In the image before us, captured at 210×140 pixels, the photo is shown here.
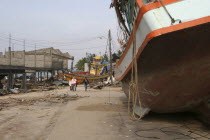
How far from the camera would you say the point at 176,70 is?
151 inches

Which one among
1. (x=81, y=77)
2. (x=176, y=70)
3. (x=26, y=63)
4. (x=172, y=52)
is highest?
(x=26, y=63)

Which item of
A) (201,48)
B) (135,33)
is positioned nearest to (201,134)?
(201,48)

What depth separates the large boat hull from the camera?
3.34 metres

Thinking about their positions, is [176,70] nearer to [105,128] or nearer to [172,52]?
[172,52]

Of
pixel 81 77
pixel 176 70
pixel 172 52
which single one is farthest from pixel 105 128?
pixel 81 77

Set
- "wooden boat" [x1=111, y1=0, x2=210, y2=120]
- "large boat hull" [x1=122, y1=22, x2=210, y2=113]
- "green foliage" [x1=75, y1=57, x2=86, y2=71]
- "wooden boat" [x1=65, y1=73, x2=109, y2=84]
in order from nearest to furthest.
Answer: "wooden boat" [x1=111, y1=0, x2=210, y2=120] < "large boat hull" [x1=122, y1=22, x2=210, y2=113] < "wooden boat" [x1=65, y1=73, x2=109, y2=84] < "green foliage" [x1=75, y1=57, x2=86, y2=71]

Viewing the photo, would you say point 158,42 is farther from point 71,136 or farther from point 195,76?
point 71,136

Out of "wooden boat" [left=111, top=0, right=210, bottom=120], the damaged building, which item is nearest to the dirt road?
"wooden boat" [left=111, top=0, right=210, bottom=120]

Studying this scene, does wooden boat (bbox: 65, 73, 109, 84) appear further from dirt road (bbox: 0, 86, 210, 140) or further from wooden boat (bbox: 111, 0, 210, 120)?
wooden boat (bbox: 111, 0, 210, 120)

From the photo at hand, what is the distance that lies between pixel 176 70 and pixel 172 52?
0.41 m

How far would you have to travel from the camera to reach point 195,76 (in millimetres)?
3883

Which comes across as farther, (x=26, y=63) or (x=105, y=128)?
(x=26, y=63)

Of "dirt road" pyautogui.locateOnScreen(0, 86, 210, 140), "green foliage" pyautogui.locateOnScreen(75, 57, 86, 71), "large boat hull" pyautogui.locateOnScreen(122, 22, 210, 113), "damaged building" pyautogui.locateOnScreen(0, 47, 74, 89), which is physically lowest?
"dirt road" pyautogui.locateOnScreen(0, 86, 210, 140)

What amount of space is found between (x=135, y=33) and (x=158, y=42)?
0.65 meters
